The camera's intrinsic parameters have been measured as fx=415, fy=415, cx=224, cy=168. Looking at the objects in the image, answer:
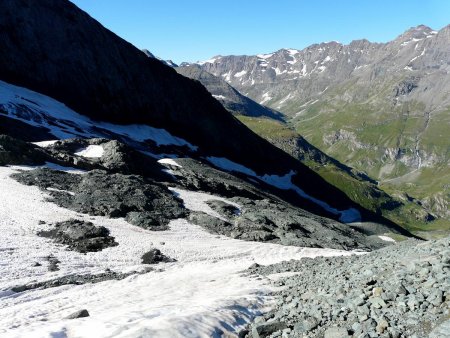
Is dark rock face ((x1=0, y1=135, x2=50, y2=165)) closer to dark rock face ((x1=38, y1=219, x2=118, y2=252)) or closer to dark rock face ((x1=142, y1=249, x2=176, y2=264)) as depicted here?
dark rock face ((x1=38, y1=219, x2=118, y2=252))

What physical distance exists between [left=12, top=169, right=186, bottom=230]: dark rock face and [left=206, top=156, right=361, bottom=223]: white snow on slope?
56.4m

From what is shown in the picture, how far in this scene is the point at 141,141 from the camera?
99.3 metres

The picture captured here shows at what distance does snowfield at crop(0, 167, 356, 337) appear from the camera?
16.8 metres

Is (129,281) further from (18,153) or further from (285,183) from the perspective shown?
(285,183)

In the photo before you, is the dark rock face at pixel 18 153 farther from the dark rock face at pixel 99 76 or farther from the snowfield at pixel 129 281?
the dark rock face at pixel 99 76

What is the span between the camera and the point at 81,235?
36.2 meters

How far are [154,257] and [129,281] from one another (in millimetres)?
6544

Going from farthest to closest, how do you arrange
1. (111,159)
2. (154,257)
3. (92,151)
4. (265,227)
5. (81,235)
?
(92,151)
(111,159)
(265,227)
(81,235)
(154,257)

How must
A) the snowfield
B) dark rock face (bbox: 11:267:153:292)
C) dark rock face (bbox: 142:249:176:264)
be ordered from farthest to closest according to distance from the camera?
dark rock face (bbox: 142:249:176:264) < dark rock face (bbox: 11:267:153:292) < the snowfield

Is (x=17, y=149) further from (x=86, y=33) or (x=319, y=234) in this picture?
(x=86, y=33)

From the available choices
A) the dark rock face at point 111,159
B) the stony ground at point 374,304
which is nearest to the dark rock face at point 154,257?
the stony ground at point 374,304

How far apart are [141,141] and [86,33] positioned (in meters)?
37.5

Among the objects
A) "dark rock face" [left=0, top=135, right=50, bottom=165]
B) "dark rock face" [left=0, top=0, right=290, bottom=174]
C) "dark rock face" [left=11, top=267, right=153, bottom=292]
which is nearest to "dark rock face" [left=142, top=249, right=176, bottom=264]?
"dark rock face" [left=11, top=267, right=153, bottom=292]

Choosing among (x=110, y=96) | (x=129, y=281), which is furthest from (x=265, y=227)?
(x=110, y=96)
